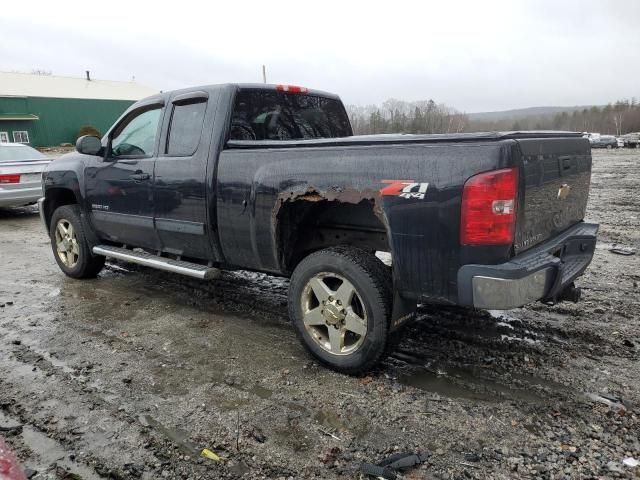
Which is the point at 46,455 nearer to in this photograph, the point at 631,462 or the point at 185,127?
the point at 185,127

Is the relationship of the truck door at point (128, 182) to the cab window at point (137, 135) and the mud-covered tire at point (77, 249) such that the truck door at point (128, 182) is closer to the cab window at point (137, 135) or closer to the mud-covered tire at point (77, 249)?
the cab window at point (137, 135)

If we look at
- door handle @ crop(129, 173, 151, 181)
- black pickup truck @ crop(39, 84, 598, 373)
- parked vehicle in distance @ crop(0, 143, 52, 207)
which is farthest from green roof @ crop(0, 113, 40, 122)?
door handle @ crop(129, 173, 151, 181)

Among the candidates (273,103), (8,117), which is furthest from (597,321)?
(8,117)

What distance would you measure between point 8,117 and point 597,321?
144 ft

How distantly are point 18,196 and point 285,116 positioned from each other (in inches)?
315

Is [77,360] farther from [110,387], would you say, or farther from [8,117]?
[8,117]

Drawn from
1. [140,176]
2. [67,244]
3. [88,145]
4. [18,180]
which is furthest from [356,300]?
[18,180]

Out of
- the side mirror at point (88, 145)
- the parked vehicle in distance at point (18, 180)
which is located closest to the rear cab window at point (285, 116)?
the side mirror at point (88, 145)

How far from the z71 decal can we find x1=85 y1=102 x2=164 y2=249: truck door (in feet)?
8.35

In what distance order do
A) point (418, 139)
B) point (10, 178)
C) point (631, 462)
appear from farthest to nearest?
point (10, 178) < point (418, 139) < point (631, 462)

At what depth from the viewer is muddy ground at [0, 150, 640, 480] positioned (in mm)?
2471

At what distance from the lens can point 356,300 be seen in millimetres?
3262

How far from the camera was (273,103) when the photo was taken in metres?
4.35

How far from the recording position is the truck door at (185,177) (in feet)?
13.2
